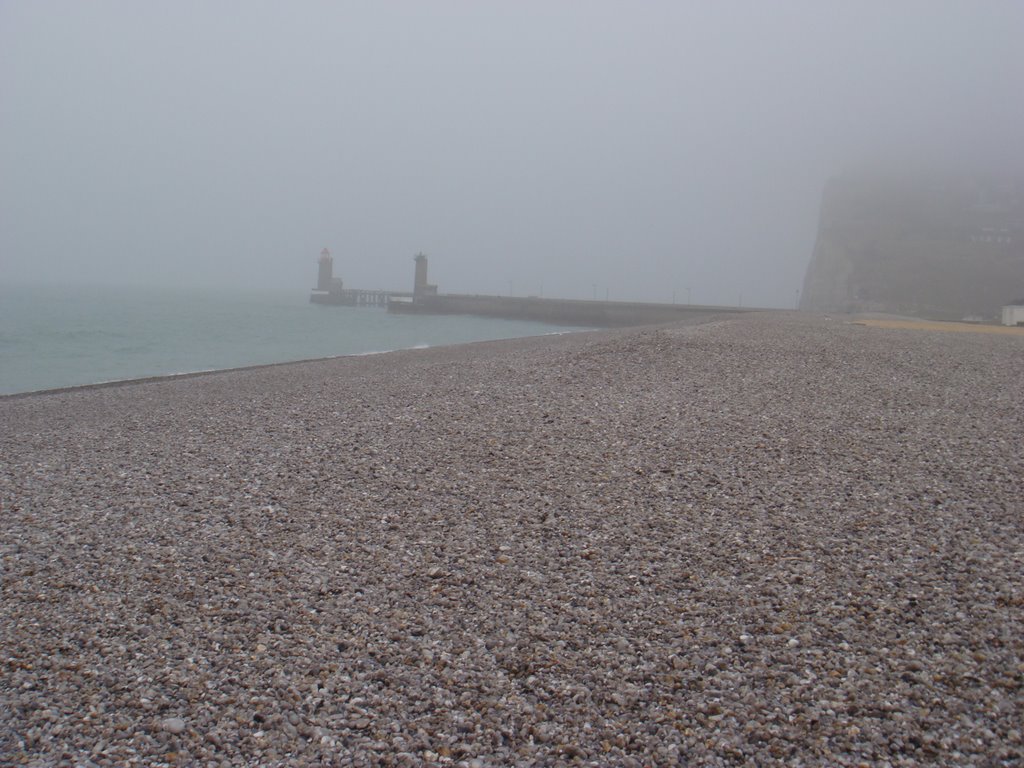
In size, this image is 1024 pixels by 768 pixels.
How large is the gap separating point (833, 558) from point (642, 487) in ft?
4.42

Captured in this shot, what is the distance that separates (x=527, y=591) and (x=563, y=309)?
59547mm

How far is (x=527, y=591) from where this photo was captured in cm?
343

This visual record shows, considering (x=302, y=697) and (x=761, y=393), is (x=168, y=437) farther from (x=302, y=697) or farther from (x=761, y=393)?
(x=761, y=393)

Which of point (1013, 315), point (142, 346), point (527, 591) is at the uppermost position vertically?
point (1013, 315)

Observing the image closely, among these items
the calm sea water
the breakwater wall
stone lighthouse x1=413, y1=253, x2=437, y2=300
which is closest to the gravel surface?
the calm sea water

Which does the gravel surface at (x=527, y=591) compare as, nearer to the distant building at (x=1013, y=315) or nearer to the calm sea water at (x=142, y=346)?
the calm sea water at (x=142, y=346)

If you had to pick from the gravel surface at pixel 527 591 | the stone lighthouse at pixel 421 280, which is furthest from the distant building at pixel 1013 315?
the stone lighthouse at pixel 421 280

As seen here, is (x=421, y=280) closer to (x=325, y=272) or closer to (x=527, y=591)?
(x=325, y=272)

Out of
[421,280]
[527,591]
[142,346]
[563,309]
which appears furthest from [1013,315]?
[421,280]

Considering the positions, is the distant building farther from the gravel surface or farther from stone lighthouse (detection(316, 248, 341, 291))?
stone lighthouse (detection(316, 248, 341, 291))

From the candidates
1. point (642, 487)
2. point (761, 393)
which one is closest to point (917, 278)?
point (761, 393)

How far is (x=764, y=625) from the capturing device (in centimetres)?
305

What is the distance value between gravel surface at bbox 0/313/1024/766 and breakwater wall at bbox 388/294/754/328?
43.2 m

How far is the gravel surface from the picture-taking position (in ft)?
8.16
